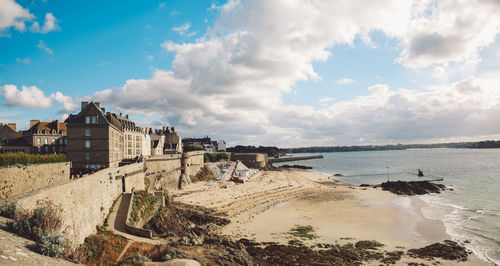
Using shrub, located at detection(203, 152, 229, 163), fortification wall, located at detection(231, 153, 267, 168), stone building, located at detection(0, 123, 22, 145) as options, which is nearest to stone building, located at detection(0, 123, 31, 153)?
stone building, located at detection(0, 123, 22, 145)

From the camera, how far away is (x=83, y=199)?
1620cm

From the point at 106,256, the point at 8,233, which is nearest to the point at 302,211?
the point at 106,256

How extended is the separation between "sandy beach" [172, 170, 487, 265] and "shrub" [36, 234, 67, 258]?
17960 mm

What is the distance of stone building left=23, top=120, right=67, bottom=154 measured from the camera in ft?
135

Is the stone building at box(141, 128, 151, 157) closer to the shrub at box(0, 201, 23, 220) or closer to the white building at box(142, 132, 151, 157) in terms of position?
the white building at box(142, 132, 151, 157)

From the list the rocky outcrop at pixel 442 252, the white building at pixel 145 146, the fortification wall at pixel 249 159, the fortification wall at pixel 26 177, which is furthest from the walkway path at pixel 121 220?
the fortification wall at pixel 249 159

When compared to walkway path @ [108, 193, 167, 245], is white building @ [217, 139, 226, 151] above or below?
above

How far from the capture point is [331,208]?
36.4 meters

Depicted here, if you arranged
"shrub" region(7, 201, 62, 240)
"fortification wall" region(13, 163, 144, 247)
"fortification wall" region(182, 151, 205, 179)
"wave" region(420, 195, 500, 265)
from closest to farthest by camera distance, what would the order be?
"shrub" region(7, 201, 62, 240)
"fortification wall" region(13, 163, 144, 247)
"wave" region(420, 195, 500, 265)
"fortification wall" region(182, 151, 205, 179)

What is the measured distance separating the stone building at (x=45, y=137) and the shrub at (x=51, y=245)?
40598 millimetres

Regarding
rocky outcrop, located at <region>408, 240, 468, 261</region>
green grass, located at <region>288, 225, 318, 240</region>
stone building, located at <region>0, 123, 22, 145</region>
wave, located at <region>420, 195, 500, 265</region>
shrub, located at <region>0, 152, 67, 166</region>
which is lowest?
wave, located at <region>420, 195, 500, 265</region>

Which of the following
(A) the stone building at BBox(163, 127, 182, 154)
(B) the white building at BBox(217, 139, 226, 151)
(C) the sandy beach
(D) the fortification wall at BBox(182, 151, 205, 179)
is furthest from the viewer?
(B) the white building at BBox(217, 139, 226, 151)

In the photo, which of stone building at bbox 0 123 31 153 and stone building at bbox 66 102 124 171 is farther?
stone building at bbox 0 123 31 153

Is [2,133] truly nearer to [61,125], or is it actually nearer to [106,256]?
[61,125]
